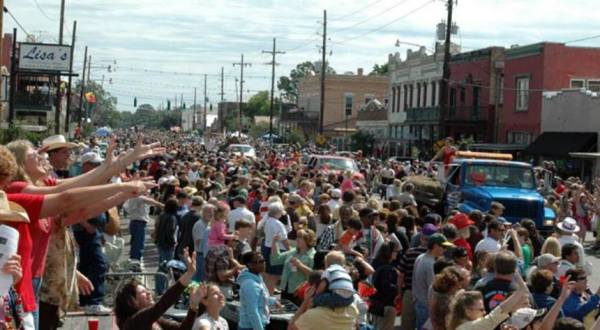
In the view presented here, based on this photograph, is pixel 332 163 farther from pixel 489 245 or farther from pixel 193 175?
pixel 489 245

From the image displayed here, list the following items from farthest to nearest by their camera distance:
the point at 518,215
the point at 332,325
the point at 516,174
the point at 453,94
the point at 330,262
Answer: the point at 453,94, the point at 516,174, the point at 518,215, the point at 330,262, the point at 332,325

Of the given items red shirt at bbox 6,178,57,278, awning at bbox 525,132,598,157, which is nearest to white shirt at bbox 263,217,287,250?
red shirt at bbox 6,178,57,278

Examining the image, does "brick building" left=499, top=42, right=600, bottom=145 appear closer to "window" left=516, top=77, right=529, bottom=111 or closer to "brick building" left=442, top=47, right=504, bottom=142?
"window" left=516, top=77, right=529, bottom=111

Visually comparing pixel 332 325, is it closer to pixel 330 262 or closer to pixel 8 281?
pixel 330 262

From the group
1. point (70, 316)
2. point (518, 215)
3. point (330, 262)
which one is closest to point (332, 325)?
point (330, 262)

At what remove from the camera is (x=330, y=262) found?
379 inches

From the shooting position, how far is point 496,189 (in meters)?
24.5

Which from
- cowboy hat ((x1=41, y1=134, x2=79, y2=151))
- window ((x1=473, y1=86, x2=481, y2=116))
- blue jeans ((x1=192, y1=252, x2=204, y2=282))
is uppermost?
window ((x1=473, y1=86, x2=481, y2=116))

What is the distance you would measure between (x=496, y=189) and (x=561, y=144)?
23.2 m

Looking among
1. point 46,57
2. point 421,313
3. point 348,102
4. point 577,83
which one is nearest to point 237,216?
point 421,313

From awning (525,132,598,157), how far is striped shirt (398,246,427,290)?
33891 mm

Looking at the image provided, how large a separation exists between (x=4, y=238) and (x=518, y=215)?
19558 millimetres

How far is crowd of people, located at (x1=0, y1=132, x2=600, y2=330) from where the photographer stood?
6.48 meters

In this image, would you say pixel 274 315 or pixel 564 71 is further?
pixel 564 71
